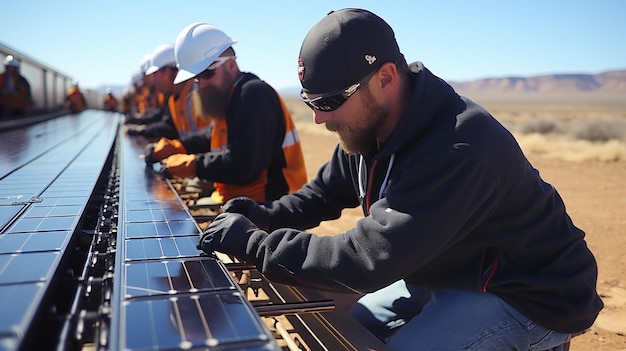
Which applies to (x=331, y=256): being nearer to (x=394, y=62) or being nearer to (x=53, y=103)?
(x=394, y=62)

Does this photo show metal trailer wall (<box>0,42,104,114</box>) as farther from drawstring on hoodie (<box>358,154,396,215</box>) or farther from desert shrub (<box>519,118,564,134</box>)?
desert shrub (<box>519,118,564,134</box>)

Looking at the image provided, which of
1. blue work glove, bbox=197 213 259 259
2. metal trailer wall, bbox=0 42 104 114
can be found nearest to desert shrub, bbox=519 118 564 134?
metal trailer wall, bbox=0 42 104 114

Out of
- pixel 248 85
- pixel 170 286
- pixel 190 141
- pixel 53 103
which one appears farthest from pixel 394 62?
pixel 53 103

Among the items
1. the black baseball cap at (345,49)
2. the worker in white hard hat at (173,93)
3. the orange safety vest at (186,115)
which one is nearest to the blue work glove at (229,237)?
the black baseball cap at (345,49)

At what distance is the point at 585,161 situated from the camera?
50.9 ft

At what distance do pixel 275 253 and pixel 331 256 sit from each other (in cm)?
22

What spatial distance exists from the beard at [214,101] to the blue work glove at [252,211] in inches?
71.0

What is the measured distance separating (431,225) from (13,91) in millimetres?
11539

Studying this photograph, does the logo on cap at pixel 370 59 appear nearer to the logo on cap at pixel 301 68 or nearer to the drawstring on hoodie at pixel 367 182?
the logo on cap at pixel 301 68

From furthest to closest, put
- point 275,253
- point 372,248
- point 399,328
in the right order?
1. point 399,328
2. point 275,253
3. point 372,248

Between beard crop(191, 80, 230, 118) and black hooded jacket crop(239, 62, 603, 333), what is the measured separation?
7.66ft

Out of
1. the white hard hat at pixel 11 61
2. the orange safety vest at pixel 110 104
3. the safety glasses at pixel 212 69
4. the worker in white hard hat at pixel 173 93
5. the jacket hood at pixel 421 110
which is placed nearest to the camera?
the jacket hood at pixel 421 110

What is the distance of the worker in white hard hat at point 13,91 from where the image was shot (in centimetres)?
1059

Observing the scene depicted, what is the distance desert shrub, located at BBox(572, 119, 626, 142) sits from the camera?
21.9 metres
